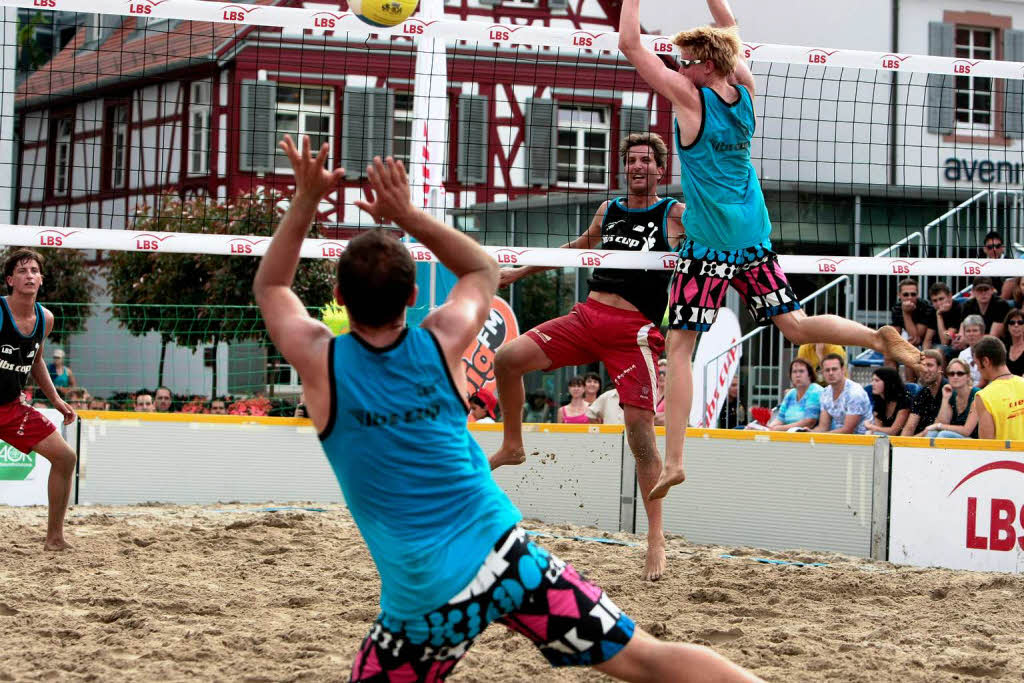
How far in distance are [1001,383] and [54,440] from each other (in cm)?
635

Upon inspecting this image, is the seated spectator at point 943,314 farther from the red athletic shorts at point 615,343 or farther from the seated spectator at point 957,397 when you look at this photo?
the red athletic shorts at point 615,343

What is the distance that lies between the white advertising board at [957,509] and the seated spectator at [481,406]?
11.1 feet

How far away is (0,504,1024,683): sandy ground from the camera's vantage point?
4.89 meters

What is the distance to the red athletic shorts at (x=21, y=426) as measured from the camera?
7156 mm

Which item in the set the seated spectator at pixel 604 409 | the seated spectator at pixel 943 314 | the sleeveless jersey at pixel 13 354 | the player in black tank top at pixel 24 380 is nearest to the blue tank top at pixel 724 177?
the player in black tank top at pixel 24 380

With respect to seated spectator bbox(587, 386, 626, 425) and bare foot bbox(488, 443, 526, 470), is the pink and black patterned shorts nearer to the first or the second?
bare foot bbox(488, 443, 526, 470)

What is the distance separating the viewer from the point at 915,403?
938 cm

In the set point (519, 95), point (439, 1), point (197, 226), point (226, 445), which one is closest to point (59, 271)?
point (197, 226)

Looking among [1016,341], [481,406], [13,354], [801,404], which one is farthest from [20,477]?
[1016,341]

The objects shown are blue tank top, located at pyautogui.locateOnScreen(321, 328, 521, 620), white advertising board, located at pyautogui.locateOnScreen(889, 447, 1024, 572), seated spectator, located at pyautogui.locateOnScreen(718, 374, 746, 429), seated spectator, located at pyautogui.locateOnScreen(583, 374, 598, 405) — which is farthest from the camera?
seated spectator, located at pyautogui.locateOnScreen(718, 374, 746, 429)

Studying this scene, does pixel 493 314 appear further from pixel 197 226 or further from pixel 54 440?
pixel 197 226

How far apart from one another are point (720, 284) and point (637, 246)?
2.77 ft

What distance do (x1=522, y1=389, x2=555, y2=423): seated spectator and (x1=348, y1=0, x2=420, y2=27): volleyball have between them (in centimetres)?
1068

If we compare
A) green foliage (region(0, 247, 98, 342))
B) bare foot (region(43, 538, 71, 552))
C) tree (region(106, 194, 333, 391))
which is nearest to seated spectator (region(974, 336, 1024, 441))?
bare foot (region(43, 538, 71, 552))
